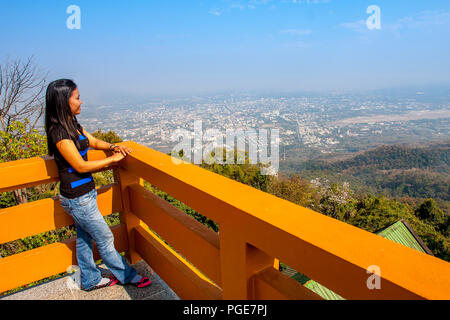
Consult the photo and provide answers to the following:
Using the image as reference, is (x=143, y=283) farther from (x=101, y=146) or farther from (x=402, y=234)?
(x=402, y=234)

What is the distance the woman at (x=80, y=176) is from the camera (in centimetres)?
183

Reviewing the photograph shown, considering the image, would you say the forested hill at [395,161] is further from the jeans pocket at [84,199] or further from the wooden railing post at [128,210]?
the jeans pocket at [84,199]

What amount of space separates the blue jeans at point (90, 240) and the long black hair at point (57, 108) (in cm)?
35

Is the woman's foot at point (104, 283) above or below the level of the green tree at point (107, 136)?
above

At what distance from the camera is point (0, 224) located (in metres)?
1.84

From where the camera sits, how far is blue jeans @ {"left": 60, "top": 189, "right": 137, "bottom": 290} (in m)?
1.94

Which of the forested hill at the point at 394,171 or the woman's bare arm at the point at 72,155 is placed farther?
the forested hill at the point at 394,171

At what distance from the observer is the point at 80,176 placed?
1.90 meters

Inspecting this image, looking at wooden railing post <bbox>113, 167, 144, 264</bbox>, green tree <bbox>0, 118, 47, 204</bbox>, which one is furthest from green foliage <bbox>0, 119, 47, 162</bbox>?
wooden railing post <bbox>113, 167, 144, 264</bbox>

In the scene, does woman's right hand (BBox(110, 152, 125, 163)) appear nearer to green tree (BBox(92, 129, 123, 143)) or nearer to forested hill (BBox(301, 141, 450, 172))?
green tree (BBox(92, 129, 123, 143))

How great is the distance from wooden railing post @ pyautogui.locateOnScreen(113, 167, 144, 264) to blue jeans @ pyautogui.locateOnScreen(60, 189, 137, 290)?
0.23 metres

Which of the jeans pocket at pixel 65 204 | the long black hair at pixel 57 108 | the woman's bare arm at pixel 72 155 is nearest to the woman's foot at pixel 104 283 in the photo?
the jeans pocket at pixel 65 204

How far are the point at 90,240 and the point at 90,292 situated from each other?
0.36m
